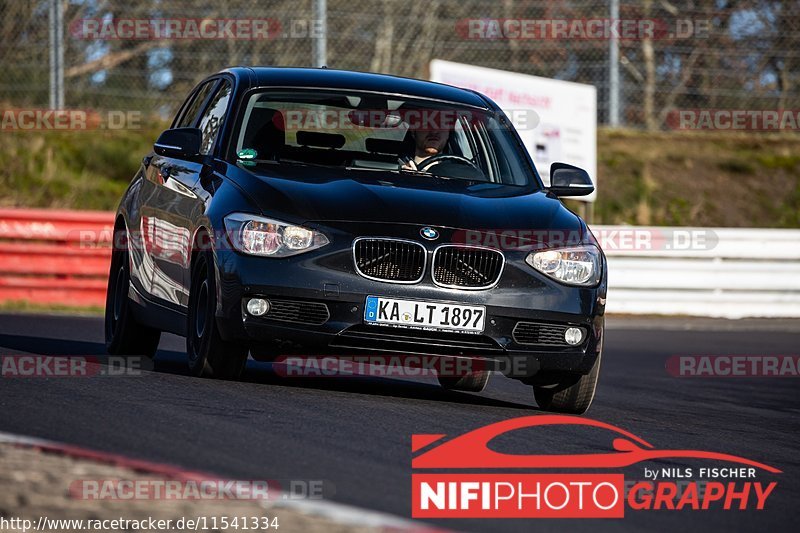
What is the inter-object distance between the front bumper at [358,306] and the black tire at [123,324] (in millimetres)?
2000

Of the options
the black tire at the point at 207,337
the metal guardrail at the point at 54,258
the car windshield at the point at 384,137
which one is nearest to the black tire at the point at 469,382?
the car windshield at the point at 384,137

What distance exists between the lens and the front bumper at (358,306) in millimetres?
7207

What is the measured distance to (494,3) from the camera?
846 inches

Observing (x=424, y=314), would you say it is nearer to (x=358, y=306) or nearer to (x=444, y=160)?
(x=358, y=306)

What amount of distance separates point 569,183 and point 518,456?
294 centimetres

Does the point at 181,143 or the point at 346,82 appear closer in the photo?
the point at 181,143

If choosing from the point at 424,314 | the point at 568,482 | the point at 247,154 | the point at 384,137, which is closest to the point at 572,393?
the point at 424,314

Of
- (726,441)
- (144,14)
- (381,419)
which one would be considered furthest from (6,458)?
(144,14)

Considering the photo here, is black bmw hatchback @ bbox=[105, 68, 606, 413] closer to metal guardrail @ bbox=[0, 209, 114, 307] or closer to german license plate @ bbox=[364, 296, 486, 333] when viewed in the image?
german license plate @ bbox=[364, 296, 486, 333]

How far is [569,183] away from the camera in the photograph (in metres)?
8.65

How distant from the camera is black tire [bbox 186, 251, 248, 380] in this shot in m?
7.48

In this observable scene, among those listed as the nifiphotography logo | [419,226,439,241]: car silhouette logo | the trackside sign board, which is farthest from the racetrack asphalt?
the trackside sign board

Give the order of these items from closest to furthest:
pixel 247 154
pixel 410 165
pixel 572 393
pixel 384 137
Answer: pixel 572 393
pixel 247 154
pixel 410 165
pixel 384 137

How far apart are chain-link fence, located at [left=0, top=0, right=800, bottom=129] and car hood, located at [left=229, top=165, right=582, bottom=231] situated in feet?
39.8
